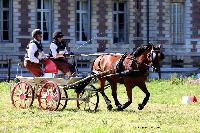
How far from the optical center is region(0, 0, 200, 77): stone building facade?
30781 millimetres

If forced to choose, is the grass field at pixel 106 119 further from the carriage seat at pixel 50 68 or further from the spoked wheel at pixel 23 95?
the carriage seat at pixel 50 68

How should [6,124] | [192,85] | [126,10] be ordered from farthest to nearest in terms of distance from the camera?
[126,10] → [192,85] → [6,124]

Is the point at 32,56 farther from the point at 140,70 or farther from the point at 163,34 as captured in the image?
the point at 163,34

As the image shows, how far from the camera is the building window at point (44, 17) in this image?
103 feet

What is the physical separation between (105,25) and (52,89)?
59.4 ft

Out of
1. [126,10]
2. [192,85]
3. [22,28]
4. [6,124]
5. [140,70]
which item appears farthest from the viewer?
[126,10]

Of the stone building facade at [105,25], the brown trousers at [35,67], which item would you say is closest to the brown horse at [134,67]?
the brown trousers at [35,67]

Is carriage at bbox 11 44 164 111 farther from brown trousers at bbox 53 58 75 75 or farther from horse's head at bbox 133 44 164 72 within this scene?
brown trousers at bbox 53 58 75 75

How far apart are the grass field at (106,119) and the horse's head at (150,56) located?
41.9 inches

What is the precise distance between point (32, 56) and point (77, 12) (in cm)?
1699

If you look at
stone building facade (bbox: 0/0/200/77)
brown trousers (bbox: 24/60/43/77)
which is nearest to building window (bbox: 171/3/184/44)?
stone building facade (bbox: 0/0/200/77)

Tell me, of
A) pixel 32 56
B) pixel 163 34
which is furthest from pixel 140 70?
pixel 163 34

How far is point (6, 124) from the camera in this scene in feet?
39.1

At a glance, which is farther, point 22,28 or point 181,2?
point 181,2
